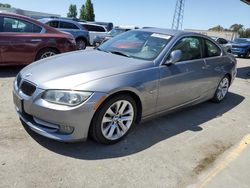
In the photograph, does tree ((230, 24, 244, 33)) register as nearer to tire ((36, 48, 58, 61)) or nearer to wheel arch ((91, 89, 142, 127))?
tire ((36, 48, 58, 61))

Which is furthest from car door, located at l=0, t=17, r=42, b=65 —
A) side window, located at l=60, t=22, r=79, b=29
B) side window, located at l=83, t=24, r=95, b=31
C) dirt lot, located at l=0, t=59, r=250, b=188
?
side window, located at l=83, t=24, r=95, b=31

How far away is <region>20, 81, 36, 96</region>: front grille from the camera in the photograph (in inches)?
132

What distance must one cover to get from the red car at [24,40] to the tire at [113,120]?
427 cm

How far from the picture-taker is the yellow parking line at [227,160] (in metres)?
3.08

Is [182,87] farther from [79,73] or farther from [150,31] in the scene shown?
[79,73]

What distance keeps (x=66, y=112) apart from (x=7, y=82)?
3.79 meters

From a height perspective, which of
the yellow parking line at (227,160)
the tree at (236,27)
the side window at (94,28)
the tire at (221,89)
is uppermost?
the tree at (236,27)

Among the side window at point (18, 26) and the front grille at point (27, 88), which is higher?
the side window at point (18, 26)

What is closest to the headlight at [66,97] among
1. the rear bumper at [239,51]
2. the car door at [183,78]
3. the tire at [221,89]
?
the car door at [183,78]

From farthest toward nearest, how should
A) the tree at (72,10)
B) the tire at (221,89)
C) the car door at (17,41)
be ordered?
the tree at (72,10)
the car door at (17,41)
the tire at (221,89)

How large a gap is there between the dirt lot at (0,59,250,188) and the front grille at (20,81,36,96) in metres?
0.65

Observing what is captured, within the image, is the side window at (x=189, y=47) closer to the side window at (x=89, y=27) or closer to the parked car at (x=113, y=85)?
the parked car at (x=113, y=85)

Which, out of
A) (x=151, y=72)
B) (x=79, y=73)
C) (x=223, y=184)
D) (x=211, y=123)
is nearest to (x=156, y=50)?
(x=151, y=72)

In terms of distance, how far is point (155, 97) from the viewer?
3.98 meters
